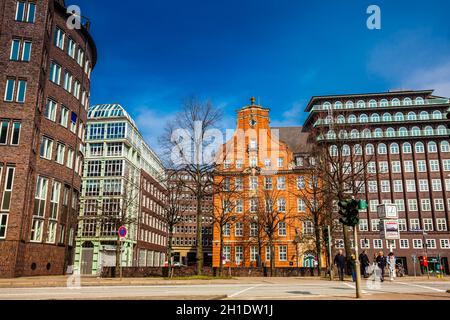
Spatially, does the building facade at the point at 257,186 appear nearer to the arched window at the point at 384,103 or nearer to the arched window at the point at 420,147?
the arched window at the point at 420,147

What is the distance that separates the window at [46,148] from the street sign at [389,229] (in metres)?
26.1

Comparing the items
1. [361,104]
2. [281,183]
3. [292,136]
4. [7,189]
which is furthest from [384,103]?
[7,189]

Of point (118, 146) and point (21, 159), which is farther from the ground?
point (118, 146)

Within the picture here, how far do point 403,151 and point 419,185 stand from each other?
6844 millimetres

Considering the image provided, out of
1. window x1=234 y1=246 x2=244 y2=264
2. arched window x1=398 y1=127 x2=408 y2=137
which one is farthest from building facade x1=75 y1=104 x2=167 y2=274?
arched window x1=398 y1=127 x2=408 y2=137

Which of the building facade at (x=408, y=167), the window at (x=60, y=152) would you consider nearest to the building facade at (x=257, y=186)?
the building facade at (x=408, y=167)

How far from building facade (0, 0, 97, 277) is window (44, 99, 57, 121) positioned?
0.27ft

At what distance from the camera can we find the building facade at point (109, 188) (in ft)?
195

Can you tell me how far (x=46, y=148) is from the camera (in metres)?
32.2

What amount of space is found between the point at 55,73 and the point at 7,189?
448 inches

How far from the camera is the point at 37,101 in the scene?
97.2ft

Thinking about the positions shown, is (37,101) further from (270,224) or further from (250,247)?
(250,247)

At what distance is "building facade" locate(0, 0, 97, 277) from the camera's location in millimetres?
27406

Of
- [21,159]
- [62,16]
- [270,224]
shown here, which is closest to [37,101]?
[21,159]
